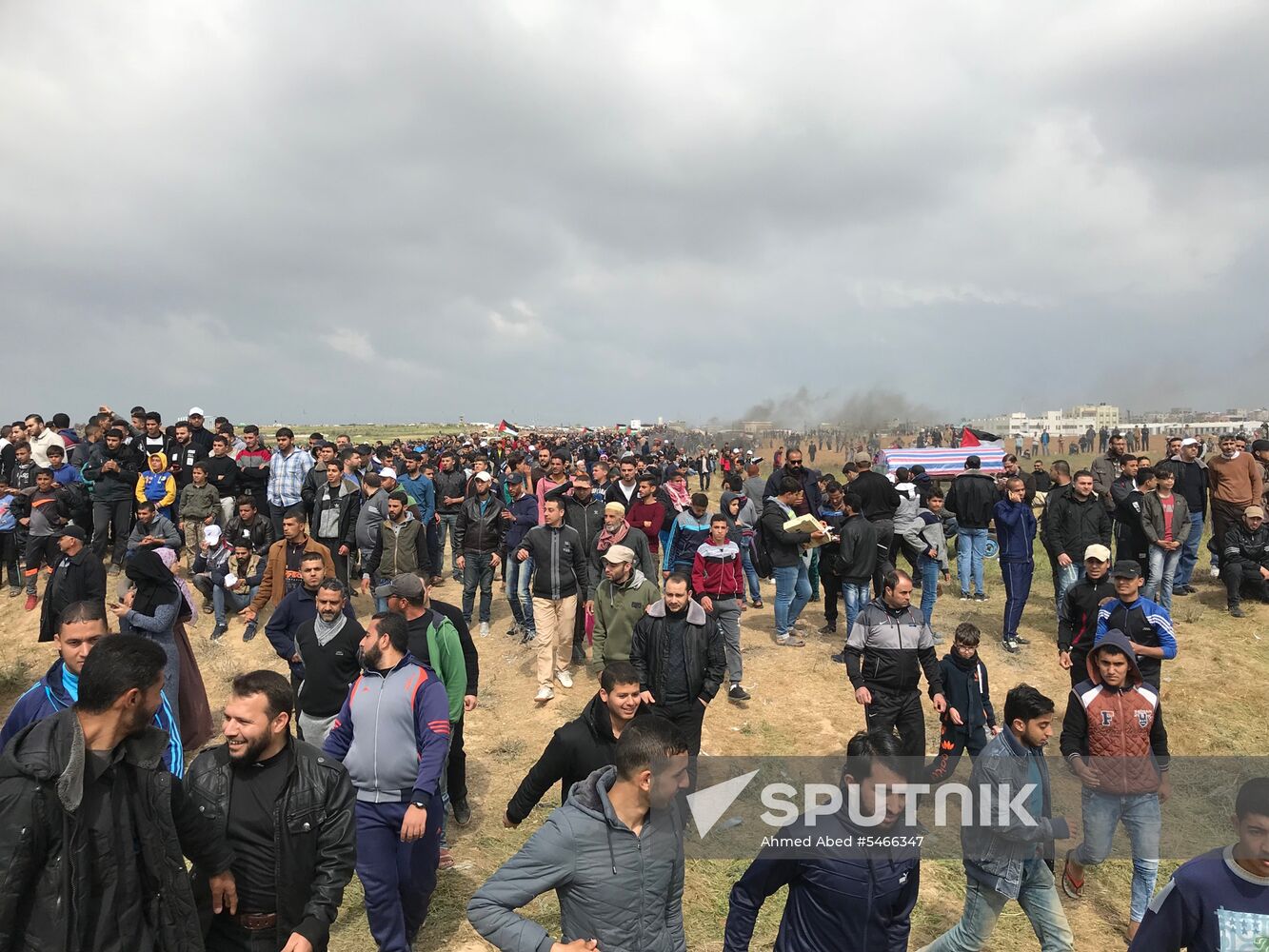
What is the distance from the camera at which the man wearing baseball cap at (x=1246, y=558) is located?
9.79 metres

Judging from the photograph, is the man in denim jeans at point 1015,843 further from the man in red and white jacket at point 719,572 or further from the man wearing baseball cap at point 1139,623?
the man in red and white jacket at point 719,572

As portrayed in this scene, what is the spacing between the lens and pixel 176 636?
18.4ft

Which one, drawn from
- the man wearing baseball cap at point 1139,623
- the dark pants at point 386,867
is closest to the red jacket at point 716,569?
the man wearing baseball cap at point 1139,623

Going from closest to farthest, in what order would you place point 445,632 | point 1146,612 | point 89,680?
1. point 89,680
2. point 445,632
3. point 1146,612

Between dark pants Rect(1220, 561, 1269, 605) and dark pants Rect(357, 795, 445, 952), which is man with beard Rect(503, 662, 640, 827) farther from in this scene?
dark pants Rect(1220, 561, 1269, 605)

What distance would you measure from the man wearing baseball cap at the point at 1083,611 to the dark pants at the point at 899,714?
1432 mm

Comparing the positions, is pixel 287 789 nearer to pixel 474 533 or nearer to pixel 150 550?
pixel 150 550

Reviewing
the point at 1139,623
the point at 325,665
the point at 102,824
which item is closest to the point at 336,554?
the point at 325,665

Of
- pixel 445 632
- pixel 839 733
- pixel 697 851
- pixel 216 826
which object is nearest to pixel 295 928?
pixel 216 826

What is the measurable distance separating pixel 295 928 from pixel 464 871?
2571 mm

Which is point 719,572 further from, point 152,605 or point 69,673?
point 69,673

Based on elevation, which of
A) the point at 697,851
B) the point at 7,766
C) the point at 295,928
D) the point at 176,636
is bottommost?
the point at 697,851

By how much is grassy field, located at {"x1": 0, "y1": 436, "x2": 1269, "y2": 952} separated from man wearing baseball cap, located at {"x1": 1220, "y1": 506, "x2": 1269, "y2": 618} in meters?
0.35

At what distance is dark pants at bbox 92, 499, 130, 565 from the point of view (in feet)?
37.4
